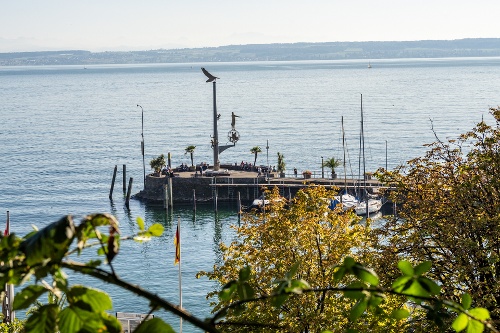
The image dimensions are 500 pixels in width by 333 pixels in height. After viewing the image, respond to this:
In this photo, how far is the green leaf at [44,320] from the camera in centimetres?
314

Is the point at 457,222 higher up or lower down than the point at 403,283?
lower down

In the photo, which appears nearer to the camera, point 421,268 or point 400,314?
point 421,268

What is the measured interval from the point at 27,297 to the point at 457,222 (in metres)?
20.7

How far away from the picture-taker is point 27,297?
11.0ft

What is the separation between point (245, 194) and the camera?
3236 inches

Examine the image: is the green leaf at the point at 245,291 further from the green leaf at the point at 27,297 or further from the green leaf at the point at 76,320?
the green leaf at the point at 27,297

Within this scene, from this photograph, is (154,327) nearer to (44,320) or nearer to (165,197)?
(44,320)

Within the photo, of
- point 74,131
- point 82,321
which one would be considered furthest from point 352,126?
point 82,321

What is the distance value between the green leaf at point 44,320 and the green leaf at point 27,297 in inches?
3.9

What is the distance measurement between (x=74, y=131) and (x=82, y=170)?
156 ft

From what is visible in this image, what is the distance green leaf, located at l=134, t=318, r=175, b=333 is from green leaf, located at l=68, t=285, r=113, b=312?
0.62 ft

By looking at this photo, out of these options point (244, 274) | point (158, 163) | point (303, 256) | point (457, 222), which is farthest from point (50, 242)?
point (158, 163)

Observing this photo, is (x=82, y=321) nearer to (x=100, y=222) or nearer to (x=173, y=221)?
(x=100, y=222)

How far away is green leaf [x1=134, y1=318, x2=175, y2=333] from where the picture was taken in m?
3.04
